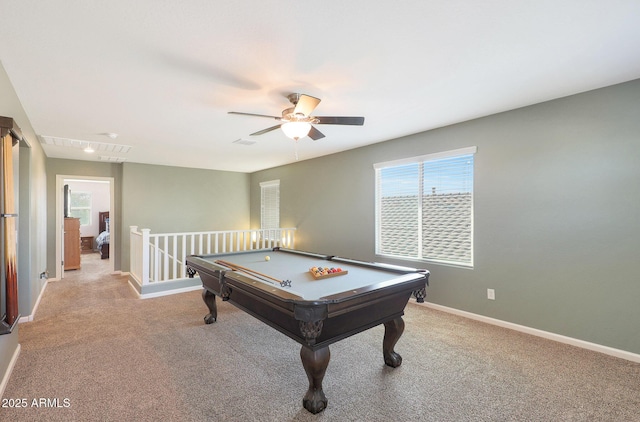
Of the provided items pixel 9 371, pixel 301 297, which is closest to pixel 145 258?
pixel 9 371

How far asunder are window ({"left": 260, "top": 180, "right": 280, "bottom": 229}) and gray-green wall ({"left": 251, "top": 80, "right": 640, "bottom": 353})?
3863 mm

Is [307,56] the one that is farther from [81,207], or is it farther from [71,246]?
[81,207]

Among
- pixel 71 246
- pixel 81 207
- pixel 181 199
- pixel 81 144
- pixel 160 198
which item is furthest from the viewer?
pixel 81 207

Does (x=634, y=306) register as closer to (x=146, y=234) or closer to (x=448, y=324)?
(x=448, y=324)

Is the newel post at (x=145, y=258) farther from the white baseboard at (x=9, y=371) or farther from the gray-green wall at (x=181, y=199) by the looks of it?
the gray-green wall at (x=181, y=199)

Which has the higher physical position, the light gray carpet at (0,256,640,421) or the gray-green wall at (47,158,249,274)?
the gray-green wall at (47,158,249,274)

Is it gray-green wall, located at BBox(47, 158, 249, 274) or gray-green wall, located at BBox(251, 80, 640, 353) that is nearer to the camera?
gray-green wall, located at BBox(251, 80, 640, 353)

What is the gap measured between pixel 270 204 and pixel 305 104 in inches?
202

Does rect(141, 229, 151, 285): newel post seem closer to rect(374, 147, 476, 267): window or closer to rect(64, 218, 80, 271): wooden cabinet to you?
rect(374, 147, 476, 267): window

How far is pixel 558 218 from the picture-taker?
9.45 feet

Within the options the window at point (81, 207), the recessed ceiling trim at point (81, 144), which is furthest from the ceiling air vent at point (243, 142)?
the window at point (81, 207)

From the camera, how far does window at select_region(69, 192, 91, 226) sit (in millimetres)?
9523

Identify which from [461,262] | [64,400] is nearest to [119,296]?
[64,400]

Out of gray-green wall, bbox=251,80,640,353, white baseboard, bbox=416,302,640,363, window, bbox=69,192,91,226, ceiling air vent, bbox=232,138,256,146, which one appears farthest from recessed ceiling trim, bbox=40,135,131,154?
window, bbox=69,192,91,226
